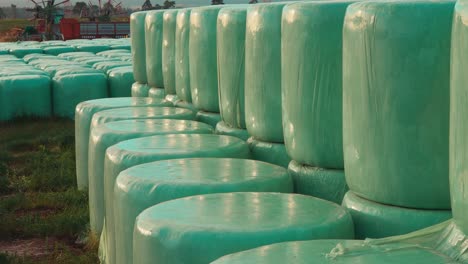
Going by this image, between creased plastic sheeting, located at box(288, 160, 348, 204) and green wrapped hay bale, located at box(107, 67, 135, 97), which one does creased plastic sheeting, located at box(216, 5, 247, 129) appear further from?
green wrapped hay bale, located at box(107, 67, 135, 97)

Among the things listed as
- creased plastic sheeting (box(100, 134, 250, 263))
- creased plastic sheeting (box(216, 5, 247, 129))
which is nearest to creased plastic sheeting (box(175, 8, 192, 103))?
creased plastic sheeting (box(216, 5, 247, 129))

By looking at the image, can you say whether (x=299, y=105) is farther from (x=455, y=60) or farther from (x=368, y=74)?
(x=455, y=60)

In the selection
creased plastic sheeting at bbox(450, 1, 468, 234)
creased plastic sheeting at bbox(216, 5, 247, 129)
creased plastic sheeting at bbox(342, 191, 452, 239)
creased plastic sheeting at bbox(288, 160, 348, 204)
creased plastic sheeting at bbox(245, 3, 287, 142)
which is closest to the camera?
creased plastic sheeting at bbox(450, 1, 468, 234)

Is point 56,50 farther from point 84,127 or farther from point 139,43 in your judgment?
point 84,127

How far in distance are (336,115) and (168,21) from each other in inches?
83.6

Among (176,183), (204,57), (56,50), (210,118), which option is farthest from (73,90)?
(176,183)

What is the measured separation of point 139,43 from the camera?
5.00m

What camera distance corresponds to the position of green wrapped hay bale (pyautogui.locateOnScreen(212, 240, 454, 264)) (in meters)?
1.52

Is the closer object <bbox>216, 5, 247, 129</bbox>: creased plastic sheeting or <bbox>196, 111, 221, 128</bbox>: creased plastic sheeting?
<bbox>216, 5, 247, 129</bbox>: creased plastic sheeting

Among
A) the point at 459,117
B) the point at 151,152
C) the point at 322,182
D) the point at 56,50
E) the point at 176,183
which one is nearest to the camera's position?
the point at 459,117

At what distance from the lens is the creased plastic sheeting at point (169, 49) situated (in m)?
4.18

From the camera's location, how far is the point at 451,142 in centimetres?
152

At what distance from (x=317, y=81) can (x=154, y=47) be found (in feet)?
7.78

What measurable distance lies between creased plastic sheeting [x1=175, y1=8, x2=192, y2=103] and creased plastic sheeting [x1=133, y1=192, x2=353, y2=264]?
184 cm
